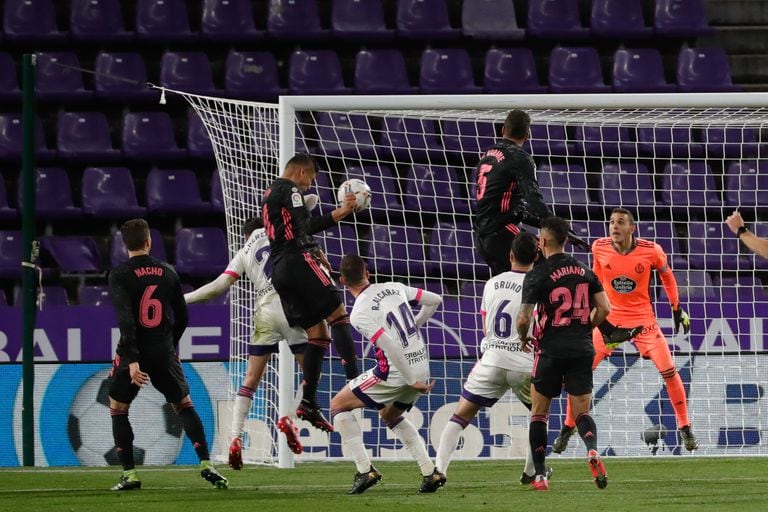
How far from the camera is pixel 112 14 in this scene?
632 inches

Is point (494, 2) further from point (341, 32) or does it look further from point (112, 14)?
point (112, 14)

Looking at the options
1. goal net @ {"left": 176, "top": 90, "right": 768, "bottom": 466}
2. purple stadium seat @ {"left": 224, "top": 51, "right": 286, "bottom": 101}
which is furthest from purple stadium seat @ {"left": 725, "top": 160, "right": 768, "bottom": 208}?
purple stadium seat @ {"left": 224, "top": 51, "right": 286, "bottom": 101}

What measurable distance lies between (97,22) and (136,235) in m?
7.84

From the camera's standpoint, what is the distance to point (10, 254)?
14.6m

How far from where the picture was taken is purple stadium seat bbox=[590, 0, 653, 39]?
53.3 ft

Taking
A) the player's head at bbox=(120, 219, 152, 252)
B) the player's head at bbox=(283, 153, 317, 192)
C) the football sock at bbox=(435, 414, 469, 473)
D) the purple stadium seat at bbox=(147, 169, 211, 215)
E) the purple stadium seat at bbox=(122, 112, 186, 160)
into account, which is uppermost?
the purple stadium seat at bbox=(122, 112, 186, 160)

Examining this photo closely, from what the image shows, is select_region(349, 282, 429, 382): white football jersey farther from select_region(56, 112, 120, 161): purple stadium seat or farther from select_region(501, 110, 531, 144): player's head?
select_region(56, 112, 120, 161): purple stadium seat

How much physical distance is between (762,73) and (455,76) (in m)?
3.87

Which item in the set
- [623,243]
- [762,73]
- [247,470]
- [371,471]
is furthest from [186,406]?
[762,73]

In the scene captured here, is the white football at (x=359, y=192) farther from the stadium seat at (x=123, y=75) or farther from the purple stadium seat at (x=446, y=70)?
the stadium seat at (x=123, y=75)

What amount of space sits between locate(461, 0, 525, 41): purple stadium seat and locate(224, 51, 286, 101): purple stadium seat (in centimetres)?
233

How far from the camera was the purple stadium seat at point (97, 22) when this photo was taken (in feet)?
52.2

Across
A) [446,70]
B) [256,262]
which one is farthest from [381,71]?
[256,262]

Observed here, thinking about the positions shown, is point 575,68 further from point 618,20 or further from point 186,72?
point 186,72
